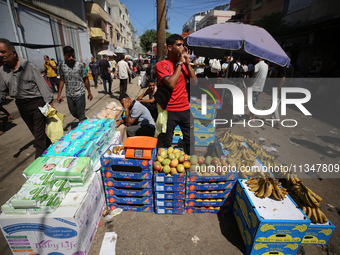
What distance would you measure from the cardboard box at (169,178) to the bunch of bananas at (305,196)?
6.15 feet

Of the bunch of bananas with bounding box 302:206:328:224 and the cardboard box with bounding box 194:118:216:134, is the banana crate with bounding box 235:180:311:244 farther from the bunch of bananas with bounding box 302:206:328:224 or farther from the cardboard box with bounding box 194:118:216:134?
the cardboard box with bounding box 194:118:216:134

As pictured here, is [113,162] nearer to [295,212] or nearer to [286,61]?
[295,212]

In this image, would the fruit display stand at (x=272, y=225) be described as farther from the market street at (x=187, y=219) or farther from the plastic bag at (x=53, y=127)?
the plastic bag at (x=53, y=127)

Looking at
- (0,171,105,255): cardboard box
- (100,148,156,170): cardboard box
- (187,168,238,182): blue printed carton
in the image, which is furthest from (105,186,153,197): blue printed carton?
(187,168,238,182): blue printed carton

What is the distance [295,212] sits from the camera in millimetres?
2227

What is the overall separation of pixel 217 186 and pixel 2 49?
4.24 m

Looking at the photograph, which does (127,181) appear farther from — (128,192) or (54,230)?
(54,230)

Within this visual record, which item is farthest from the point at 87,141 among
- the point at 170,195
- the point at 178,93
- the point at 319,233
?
the point at 319,233

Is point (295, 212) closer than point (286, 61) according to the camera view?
Yes

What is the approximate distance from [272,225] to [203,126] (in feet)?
9.29

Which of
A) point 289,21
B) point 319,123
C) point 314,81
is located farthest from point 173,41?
point 289,21

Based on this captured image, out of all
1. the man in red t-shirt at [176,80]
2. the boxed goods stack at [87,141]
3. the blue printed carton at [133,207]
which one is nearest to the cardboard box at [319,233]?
the man in red t-shirt at [176,80]

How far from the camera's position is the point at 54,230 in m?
2.06

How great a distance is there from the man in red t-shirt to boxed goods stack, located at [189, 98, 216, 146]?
127cm
